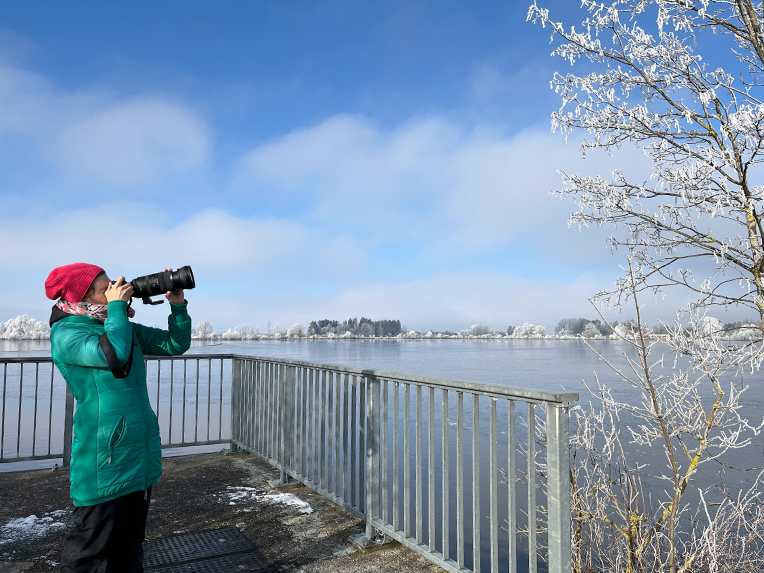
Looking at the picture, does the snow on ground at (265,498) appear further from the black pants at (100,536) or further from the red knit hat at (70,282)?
the red knit hat at (70,282)

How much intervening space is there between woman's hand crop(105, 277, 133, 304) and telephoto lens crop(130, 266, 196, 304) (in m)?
0.11

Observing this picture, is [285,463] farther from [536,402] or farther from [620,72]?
[620,72]

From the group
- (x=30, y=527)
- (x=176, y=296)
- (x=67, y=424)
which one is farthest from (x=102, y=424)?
(x=67, y=424)

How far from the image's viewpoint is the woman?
1.91 metres

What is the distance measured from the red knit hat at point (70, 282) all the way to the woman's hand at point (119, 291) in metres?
0.09

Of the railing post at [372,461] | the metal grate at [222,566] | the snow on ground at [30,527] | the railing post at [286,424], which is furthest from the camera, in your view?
the railing post at [286,424]

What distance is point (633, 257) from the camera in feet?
13.8

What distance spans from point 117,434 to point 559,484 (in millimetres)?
1669

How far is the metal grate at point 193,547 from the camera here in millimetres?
2857

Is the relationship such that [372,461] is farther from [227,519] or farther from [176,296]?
[176,296]

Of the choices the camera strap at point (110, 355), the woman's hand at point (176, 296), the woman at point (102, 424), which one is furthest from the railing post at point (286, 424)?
the camera strap at point (110, 355)

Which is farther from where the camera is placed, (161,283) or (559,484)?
(161,283)

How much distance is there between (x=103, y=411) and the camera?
1.96 m

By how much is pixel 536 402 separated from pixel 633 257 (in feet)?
9.01
